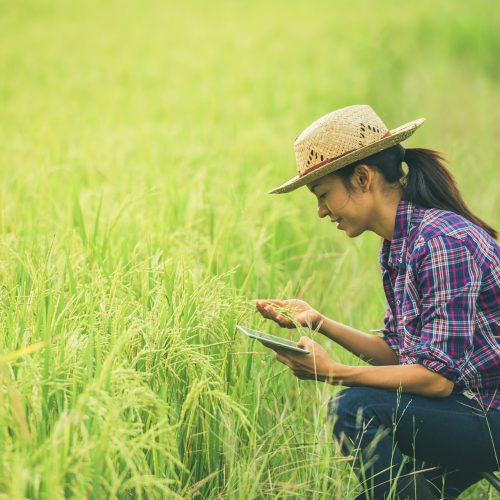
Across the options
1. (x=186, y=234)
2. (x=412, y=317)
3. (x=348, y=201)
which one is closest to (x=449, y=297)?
(x=412, y=317)

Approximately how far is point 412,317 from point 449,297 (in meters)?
0.15

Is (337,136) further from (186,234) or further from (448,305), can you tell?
(186,234)

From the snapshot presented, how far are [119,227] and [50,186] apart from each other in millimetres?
950

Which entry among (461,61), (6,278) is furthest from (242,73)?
(6,278)

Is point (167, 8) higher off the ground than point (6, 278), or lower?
higher

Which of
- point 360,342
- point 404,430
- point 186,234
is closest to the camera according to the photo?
point 404,430

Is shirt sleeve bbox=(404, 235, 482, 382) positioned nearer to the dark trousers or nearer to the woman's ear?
the dark trousers

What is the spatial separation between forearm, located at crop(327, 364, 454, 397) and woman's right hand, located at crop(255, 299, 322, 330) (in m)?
0.19

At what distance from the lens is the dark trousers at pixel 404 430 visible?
2.12 metres

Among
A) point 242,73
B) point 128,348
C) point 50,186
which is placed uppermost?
point 242,73

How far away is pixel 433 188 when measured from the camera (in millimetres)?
2258

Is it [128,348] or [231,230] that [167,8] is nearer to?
[231,230]

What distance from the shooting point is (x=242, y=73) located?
28.1ft

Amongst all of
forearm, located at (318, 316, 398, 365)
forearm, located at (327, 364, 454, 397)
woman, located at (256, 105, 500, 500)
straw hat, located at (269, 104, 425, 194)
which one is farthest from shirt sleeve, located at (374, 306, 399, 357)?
straw hat, located at (269, 104, 425, 194)
